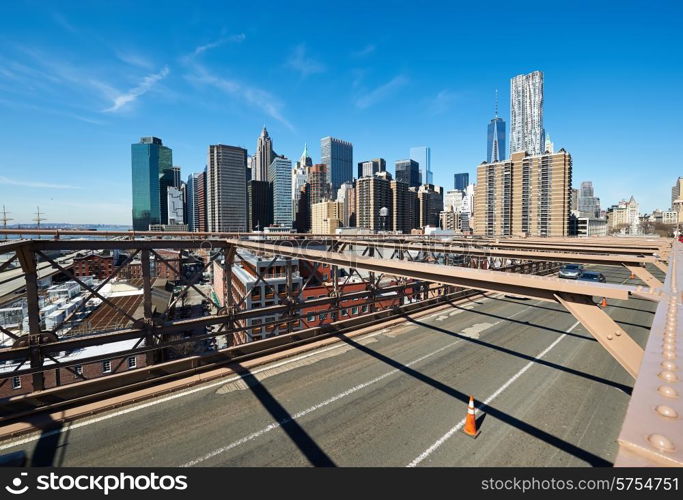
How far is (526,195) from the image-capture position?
378 ft

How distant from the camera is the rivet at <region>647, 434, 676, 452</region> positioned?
104 centimetres

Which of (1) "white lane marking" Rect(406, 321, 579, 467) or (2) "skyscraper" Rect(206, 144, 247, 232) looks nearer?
(1) "white lane marking" Rect(406, 321, 579, 467)

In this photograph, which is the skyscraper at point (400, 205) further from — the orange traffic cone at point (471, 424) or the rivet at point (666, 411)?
the rivet at point (666, 411)

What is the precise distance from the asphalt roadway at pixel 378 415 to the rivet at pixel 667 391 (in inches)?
210

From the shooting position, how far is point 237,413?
7074mm

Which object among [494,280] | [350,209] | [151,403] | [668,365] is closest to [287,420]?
[151,403]

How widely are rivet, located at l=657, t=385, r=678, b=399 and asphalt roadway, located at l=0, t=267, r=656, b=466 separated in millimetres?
5339

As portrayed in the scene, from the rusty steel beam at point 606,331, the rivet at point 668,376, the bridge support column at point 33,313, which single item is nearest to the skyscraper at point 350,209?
the bridge support column at point 33,313

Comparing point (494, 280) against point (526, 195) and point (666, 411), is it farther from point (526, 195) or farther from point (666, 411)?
point (526, 195)

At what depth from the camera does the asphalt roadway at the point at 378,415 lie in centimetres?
589

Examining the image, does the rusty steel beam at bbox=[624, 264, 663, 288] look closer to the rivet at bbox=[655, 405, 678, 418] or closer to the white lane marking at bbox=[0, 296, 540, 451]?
the rivet at bbox=[655, 405, 678, 418]

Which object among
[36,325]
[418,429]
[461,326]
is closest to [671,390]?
[418,429]

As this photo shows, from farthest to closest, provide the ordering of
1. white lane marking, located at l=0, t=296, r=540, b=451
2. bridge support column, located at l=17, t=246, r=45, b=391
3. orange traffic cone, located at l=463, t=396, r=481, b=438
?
bridge support column, located at l=17, t=246, r=45, b=391 < orange traffic cone, located at l=463, t=396, r=481, b=438 < white lane marking, located at l=0, t=296, r=540, b=451

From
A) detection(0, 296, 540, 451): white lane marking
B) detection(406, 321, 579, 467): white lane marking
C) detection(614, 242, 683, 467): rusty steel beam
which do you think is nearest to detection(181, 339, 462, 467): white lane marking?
detection(0, 296, 540, 451): white lane marking
